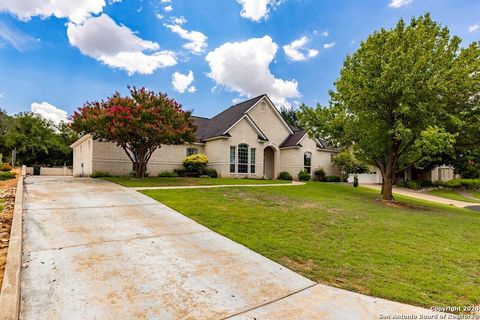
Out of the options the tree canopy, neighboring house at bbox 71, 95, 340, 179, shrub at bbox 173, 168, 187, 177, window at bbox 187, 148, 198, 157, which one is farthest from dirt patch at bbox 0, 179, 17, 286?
the tree canopy

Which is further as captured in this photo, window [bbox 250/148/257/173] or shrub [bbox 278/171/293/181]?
shrub [bbox 278/171/293/181]

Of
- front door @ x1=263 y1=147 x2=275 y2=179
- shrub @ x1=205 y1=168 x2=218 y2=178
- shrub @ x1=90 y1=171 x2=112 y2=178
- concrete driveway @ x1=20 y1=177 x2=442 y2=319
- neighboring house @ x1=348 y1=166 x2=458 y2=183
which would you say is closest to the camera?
concrete driveway @ x1=20 y1=177 x2=442 y2=319

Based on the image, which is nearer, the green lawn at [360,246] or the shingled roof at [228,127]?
the green lawn at [360,246]

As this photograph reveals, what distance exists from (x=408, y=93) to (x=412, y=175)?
85.1ft

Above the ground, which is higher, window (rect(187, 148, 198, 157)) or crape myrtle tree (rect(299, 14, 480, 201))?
crape myrtle tree (rect(299, 14, 480, 201))

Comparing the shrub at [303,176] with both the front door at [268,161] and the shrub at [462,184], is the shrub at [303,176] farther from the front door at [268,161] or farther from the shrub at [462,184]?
the shrub at [462,184]

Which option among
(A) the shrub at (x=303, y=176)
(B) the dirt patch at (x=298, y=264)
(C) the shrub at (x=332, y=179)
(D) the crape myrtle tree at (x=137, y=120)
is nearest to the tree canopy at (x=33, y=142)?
(D) the crape myrtle tree at (x=137, y=120)

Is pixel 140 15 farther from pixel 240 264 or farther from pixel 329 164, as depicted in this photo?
pixel 329 164

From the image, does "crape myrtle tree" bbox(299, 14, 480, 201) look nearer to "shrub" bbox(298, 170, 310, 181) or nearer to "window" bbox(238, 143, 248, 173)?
"window" bbox(238, 143, 248, 173)

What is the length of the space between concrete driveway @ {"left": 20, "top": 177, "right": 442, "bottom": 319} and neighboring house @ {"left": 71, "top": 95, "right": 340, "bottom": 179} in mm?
13939

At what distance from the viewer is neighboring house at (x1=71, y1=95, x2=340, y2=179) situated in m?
19.8

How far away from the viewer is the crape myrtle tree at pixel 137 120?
14.8m

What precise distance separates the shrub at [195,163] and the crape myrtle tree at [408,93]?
9954 millimetres

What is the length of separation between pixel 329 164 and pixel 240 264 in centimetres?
2640
